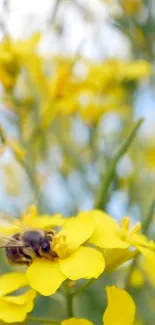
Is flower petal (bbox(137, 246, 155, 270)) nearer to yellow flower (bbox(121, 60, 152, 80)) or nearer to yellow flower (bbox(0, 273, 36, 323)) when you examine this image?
yellow flower (bbox(0, 273, 36, 323))

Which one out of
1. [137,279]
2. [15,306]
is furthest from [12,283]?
[137,279]

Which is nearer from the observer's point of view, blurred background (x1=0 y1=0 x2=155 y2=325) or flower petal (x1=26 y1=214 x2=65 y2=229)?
flower petal (x1=26 y1=214 x2=65 y2=229)

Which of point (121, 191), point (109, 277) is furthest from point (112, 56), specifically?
point (109, 277)

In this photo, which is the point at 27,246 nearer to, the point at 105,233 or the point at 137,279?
the point at 105,233

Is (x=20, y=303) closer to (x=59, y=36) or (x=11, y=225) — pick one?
(x=11, y=225)

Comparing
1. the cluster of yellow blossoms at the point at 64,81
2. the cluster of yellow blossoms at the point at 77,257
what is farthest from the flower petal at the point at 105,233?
the cluster of yellow blossoms at the point at 64,81

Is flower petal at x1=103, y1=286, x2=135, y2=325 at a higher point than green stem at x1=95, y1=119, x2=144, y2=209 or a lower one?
lower

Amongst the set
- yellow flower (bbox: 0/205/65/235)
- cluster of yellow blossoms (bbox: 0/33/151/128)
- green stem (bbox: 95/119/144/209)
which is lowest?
yellow flower (bbox: 0/205/65/235)

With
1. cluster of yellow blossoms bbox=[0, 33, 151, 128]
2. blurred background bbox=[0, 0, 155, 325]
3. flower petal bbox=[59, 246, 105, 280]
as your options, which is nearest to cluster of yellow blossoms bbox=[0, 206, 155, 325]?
flower petal bbox=[59, 246, 105, 280]
